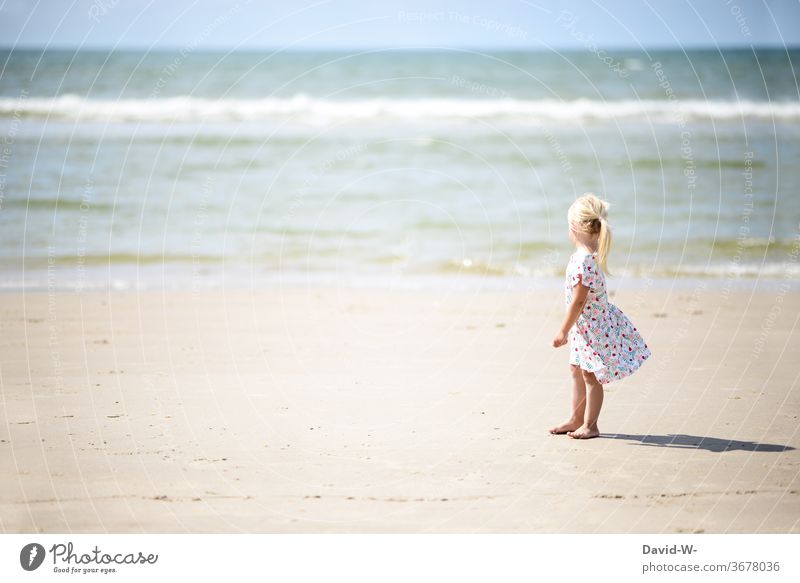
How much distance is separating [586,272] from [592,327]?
14.9 inches

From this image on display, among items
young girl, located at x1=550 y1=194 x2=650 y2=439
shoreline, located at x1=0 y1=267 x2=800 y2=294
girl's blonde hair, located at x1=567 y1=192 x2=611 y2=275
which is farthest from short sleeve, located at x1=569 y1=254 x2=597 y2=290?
shoreline, located at x1=0 y1=267 x2=800 y2=294

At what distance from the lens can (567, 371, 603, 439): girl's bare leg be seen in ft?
19.1

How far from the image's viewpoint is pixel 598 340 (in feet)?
19.3

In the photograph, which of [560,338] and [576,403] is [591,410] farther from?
[560,338]

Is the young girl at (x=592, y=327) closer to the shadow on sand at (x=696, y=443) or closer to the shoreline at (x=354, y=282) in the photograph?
the shadow on sand at (x=696, y=443)

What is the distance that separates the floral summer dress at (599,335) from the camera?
19.1ft

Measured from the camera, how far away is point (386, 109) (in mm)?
29781

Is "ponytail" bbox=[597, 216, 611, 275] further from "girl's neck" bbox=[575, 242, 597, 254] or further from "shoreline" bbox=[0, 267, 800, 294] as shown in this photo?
"shoreline" bbox=[0, 267, 800, 294]

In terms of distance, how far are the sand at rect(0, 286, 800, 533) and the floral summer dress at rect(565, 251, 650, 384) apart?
18.2 inches

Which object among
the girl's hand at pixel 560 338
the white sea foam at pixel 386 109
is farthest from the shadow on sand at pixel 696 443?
the white sea foam at pixel 386 109

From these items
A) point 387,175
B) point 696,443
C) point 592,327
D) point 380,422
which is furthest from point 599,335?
point 387,175

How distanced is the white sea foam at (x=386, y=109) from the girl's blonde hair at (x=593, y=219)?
73.9 feet
